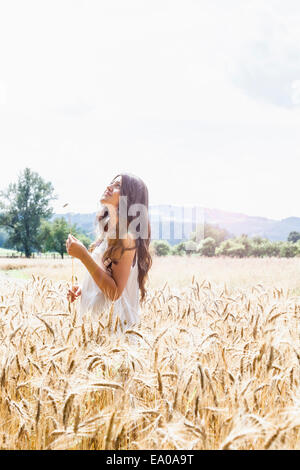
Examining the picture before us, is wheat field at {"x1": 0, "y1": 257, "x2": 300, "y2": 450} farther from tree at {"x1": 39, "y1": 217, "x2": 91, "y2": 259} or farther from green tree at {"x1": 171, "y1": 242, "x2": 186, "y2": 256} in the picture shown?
tree at {"x1": 39, "y1": 217, "x2": 91, "y2": 259}

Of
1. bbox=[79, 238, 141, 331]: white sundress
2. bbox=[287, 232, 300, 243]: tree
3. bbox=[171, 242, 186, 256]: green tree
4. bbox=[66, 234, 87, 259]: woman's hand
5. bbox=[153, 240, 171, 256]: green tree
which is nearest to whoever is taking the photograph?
bbox=[66, 234, 87, 259]: woman's hand

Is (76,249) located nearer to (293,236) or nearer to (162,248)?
(162,248)

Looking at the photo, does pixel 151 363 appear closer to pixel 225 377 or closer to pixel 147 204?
pixel 225 377

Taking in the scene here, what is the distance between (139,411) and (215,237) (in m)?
31.1

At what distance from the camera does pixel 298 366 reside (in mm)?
1971

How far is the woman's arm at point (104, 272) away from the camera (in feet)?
8.58

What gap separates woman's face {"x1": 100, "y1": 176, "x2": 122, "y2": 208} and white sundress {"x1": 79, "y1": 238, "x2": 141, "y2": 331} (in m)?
0.36

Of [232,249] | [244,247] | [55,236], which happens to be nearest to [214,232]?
[244,247]

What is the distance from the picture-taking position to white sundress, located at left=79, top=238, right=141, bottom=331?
9.57ft

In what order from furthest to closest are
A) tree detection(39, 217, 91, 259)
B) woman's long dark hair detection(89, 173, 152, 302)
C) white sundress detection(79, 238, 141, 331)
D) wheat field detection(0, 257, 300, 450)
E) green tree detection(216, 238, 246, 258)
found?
tree detection(39, 217, 91, 259) → green tree detection(216, 238, 246, 258) → white sundress detection(79, 238, 141, 331) → woman's long dark hair detection(89, 173, 152, 302) → wheat field detection(0, 257, 300, 450)

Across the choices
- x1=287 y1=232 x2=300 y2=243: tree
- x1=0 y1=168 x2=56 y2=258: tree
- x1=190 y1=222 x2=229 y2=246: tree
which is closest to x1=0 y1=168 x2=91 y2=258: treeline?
x1=0 y1=168 x2=56 y2=258: tree

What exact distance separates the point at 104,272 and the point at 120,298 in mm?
363
